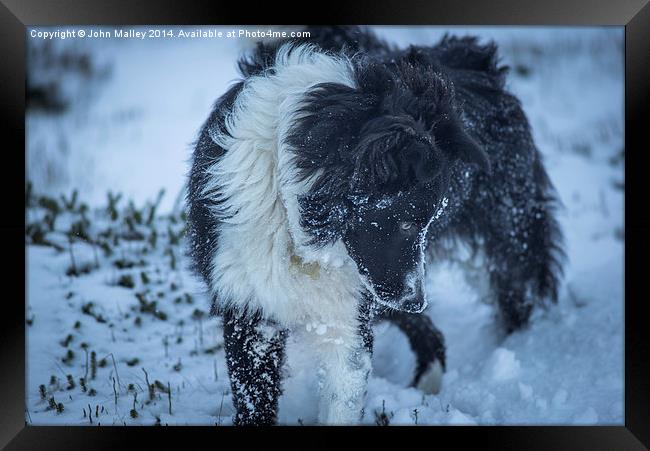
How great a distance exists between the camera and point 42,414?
11.0 feet

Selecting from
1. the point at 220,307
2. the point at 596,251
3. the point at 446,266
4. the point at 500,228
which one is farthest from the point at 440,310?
the point at 220,307

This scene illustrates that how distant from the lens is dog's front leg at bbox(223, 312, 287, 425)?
295 cm

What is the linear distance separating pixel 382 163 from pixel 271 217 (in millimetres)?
598

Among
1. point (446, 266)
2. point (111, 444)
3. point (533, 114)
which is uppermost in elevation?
point (533, 114)

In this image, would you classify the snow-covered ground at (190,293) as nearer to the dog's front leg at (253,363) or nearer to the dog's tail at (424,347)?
the dog's tail at (424,347)

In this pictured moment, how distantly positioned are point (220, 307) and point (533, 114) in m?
6.12
